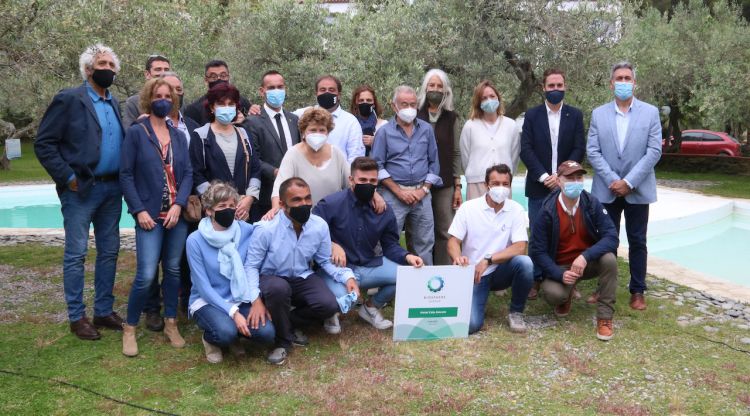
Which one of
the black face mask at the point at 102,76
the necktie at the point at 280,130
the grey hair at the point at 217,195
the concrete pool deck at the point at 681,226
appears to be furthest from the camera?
the concrete pool deck at the point at 681,226

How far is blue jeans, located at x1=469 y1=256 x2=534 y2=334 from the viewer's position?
5148mm

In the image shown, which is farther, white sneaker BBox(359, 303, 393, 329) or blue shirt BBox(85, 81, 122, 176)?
white sneaker BBox(359, 303, 393, 329)

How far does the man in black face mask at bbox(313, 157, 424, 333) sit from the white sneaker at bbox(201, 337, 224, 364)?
0.90 m

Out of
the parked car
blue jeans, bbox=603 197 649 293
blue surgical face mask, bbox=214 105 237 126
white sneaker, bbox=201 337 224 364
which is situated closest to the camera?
white sneaker, bbox=201 337 224 364

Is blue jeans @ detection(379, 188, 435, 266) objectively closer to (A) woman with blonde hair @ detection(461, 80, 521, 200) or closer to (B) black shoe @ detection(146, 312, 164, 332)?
(A) woman with blonde hair @ detection(461, 80, 521, 200)

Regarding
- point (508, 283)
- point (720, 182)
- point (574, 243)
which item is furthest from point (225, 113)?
point (720, 182)

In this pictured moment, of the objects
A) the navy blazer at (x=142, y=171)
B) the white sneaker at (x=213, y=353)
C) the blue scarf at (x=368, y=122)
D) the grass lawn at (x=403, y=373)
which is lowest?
the grass lawn at (x=403, y=373)

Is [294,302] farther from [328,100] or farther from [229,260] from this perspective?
[328,100]

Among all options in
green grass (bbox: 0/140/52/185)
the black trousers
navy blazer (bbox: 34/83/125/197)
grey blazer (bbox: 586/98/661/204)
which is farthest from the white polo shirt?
green grass (bbox: 0/140/52/185)

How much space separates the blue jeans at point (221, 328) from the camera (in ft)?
14.4

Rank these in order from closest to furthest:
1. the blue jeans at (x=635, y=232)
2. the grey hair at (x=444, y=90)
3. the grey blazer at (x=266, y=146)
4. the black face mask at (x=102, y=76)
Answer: the black face mask at (x=102, y=76) < the grey blazer at (x=266, y=146) < the blue jeans at (x=635, y=232) < the grey hair at (x=444, y=90)

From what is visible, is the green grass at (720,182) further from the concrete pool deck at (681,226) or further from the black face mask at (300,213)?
the black face mask at (300,213)

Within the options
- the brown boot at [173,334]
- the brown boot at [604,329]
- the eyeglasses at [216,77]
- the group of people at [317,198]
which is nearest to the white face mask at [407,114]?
the group of people at [317,198]

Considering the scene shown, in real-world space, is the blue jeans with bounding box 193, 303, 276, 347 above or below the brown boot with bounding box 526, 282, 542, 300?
above
